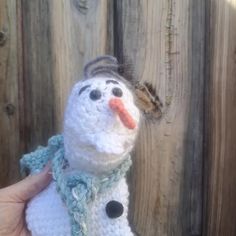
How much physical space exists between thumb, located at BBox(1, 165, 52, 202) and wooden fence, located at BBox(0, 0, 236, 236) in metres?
0.18

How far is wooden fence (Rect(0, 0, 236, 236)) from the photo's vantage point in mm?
1118

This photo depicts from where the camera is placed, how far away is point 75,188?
0.85 m

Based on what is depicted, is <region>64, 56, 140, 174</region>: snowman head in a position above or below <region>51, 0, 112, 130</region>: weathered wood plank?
below

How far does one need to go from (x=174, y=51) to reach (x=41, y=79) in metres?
0.31

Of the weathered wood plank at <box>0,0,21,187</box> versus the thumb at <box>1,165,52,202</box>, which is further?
the weathered wood plank at <box>0,0,21,187</box>

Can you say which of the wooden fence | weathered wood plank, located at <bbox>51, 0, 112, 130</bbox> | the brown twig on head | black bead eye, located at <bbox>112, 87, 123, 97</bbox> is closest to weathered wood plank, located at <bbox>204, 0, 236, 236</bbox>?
the wooden fence

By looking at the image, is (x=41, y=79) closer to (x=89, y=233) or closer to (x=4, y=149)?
(x=4, y=149)

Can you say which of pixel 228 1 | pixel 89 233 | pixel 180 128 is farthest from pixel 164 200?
pixel 228 1

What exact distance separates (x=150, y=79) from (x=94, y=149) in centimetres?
34

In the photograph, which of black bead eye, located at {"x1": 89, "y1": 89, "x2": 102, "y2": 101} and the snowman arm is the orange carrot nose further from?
the snowman arm

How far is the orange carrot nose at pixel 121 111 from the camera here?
81 cm

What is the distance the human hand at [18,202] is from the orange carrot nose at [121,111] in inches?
8.6

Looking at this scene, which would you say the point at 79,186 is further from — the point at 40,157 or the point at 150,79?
the point at 150,79

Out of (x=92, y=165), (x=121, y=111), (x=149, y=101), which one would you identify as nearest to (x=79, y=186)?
(x=92, y=165)
